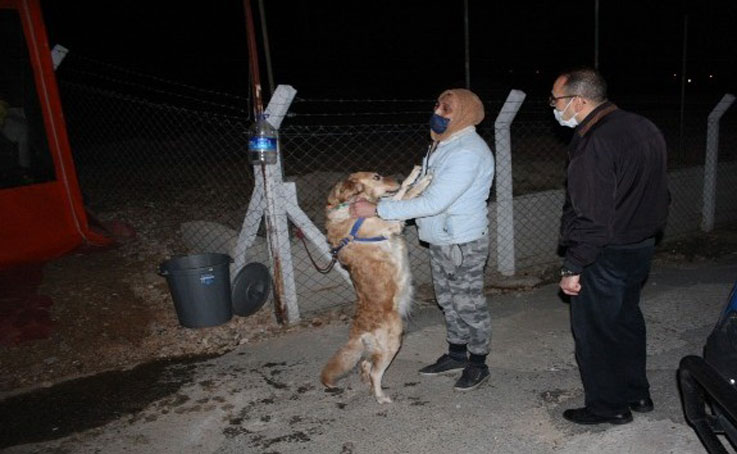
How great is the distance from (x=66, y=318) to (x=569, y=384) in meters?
4.87

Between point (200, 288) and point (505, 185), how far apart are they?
3.63 metres

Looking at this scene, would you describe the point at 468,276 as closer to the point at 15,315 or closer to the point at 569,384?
the point at 569,384

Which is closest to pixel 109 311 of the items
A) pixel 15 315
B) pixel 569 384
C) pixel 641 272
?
pixel 15 315

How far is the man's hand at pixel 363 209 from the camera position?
12.8 feet

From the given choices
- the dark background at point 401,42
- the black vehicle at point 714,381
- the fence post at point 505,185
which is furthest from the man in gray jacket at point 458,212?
the dark background at point 401,42

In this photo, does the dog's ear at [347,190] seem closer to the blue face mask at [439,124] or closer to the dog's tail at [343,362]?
the blue face mask at [439,124]

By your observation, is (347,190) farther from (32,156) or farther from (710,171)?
(710,171)

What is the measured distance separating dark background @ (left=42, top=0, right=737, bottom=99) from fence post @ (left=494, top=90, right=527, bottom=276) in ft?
57.7

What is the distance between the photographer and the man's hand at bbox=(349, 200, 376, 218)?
3.90 meters

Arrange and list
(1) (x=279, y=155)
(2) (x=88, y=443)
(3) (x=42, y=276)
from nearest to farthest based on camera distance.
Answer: (2) (x=88, y=443), (1) (x=279, y=155), (3) (x=42, y=276)

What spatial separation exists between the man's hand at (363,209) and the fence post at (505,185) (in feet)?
8.92

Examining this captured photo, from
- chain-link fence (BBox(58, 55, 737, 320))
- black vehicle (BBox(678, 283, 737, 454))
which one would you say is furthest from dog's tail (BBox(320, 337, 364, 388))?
black vehicle (BBox(678, 283, 737, 454))

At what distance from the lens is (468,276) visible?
3.87 metres

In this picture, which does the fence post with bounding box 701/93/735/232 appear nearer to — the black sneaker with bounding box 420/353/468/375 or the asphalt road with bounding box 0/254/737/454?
the asphalt road with bounding box 0/254/737/454
